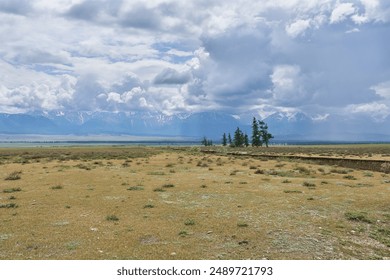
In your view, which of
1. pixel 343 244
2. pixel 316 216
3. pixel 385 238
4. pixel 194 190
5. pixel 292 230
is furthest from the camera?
pixel 194 190

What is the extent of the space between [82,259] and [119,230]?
3.73 metres

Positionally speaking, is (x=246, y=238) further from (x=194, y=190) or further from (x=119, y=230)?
(x=194, y=190)

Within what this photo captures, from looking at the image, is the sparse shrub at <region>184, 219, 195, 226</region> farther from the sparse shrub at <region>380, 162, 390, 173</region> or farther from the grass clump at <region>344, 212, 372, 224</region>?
the sparse shrub at <region>380, 162, 390, 173</region>

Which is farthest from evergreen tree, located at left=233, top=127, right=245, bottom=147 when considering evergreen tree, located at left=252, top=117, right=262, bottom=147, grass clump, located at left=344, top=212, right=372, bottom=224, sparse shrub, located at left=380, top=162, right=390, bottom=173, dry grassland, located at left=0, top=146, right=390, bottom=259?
grass clump, located at left=344, top=212, right=372, bottom=224

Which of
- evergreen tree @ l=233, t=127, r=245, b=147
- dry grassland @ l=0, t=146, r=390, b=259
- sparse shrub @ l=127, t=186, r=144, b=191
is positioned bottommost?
Result: dry grassland @ l=0, t=146, r=390, b=259

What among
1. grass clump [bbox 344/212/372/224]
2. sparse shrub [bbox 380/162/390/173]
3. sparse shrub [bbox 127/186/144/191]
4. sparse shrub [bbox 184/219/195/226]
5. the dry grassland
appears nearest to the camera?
the dry grassland

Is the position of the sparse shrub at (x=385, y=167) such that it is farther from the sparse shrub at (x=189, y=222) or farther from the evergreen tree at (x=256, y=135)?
the evergreen tree at (x=256, y=135)

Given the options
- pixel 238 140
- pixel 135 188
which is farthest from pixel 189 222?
pixel 238 140

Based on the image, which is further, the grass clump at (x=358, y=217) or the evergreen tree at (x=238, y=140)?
the evergreen tree at (x=238, y=140)

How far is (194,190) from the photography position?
27.4 m

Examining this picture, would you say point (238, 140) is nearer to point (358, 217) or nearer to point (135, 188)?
point (135, 188)

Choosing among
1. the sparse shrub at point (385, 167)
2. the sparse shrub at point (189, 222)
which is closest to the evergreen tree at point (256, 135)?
the sparse shrub at point (385, 167)
